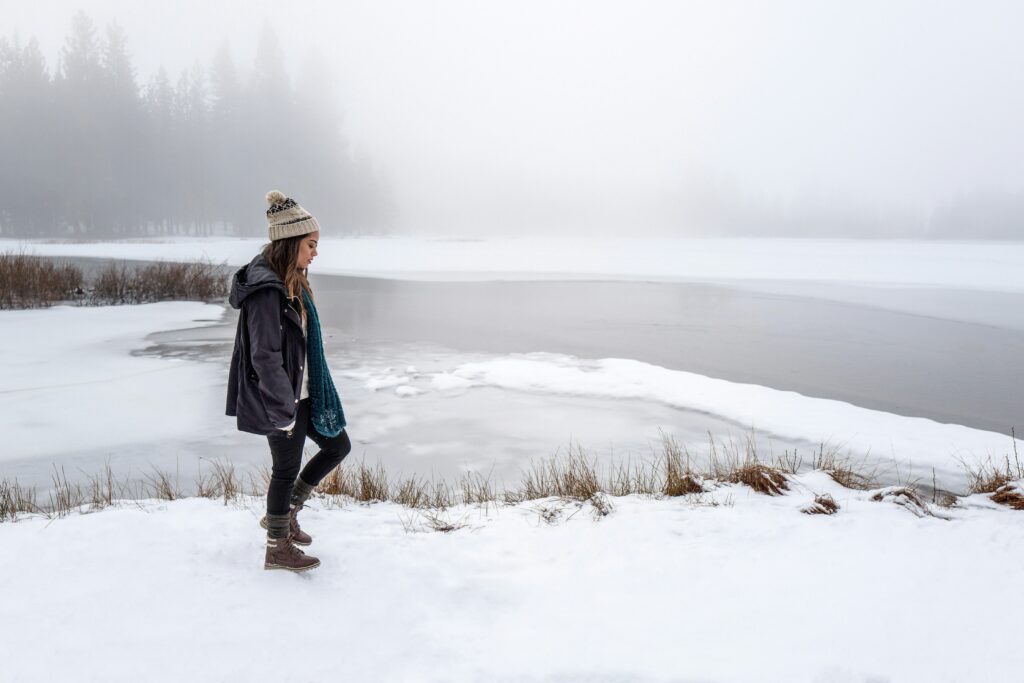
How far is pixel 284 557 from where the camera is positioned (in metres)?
3.33

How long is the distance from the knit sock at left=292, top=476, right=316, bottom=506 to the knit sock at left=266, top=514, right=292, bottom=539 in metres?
0.28

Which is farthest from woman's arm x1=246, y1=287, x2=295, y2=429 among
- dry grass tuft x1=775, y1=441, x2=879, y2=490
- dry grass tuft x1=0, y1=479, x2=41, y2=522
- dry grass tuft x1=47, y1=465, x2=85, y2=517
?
dry grass tuft x1=775, y1=441, x2=879, y2=490

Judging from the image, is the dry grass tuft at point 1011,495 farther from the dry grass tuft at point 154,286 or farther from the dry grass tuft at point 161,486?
the dry grass tuft at point 154,286

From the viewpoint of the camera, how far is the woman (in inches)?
117

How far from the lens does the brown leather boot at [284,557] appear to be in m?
3.33

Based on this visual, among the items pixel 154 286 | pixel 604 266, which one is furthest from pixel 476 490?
pixel 604 266

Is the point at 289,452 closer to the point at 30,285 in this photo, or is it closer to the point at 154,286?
the point at 30,285

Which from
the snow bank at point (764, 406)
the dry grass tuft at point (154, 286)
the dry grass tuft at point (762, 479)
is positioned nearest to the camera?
the dry grass tuft at point (762, 479)

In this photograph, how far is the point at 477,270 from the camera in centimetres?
3102

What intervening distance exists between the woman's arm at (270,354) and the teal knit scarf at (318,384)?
28 centimetres

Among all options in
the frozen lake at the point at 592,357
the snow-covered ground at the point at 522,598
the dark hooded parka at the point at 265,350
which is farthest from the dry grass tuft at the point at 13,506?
the dark hooded parka at the point at 265,350

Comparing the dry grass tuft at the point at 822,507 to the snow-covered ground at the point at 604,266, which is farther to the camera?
the snow-covered ground at the point at 604,266

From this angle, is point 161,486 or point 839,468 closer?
point 161,486

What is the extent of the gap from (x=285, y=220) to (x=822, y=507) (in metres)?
3.76
